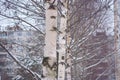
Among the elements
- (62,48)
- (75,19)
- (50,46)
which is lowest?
(62,48)

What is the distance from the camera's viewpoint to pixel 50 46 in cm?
568

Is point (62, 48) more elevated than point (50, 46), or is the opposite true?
point (50, 46)

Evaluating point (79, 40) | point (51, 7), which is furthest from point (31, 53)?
point (51, 7)

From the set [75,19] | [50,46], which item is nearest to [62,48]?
[50,46]

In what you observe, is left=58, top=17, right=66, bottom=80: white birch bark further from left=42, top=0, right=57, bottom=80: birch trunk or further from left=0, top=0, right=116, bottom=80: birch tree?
left=42, top=0, right=57, bottom=80: birch trunk

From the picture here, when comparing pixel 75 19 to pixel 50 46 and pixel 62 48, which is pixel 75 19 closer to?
pixel 62 48

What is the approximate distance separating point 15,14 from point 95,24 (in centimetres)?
272

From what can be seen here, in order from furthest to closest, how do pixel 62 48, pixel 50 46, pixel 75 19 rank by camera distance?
pixel 75 19 → pixel 62 48 → pixel 50 46

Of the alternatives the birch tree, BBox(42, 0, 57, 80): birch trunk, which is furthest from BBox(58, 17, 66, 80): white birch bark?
BBox(42, 0, 57, 80): birch trunk

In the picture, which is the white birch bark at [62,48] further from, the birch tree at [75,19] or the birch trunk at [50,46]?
the birch trunk at [50,46]

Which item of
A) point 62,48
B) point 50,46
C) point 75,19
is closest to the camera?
point 50,46

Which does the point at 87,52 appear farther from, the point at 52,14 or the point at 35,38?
the point at 52,14

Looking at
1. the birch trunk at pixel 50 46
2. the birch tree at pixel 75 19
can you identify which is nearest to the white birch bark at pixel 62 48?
the birch tree at pixel 75 19

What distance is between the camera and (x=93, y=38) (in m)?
13.7
